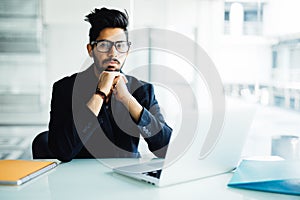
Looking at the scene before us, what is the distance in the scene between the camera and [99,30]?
81.3 inches

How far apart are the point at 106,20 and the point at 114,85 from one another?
0.42m

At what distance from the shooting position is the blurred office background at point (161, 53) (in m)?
2.56

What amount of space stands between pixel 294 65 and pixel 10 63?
221 cm

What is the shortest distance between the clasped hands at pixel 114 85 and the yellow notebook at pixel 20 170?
62 cm

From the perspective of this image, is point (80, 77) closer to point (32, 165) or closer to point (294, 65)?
point (32, 165)

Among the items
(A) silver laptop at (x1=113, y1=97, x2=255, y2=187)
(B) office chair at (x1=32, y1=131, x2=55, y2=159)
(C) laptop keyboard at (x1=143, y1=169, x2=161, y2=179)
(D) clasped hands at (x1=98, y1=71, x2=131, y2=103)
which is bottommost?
(B) office chair at (x1=32, y1=131, x2=55, y2=159)

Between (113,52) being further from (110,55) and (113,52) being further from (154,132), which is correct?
(154,132)

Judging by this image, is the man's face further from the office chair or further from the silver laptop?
the silver laptop

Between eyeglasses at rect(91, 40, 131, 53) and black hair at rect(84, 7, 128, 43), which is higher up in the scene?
black hair at rect(84, 7, 128, 43)

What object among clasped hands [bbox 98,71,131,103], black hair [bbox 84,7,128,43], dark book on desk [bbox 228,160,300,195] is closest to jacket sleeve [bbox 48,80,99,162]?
clasped hands [bbox 98,71,131,103]

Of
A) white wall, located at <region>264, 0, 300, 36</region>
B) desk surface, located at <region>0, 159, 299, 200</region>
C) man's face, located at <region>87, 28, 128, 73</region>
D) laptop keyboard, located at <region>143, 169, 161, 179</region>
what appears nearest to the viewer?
desk surface, located at <region>0, 159, 299, 200</region>

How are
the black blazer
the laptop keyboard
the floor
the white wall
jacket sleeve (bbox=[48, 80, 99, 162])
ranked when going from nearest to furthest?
the laptop keyboard
jacket sleeve (bbox=[48, 80, 99, 162])
the black blazer
the floor
the white wall

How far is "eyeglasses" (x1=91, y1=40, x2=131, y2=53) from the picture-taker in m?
1.97

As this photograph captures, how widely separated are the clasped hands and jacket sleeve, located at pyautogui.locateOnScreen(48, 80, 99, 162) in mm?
146
